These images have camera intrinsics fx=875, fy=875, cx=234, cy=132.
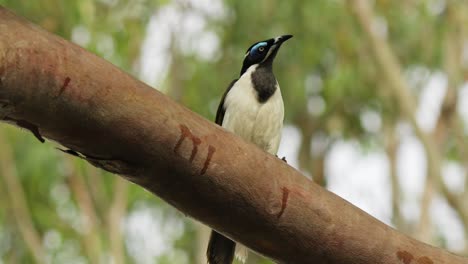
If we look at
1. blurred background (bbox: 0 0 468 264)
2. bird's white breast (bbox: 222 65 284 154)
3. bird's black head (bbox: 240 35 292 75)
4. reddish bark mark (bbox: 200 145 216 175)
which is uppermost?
blurred background (bbox: 0 0 468 264)

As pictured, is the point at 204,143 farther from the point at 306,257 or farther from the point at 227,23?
the point at 227,23

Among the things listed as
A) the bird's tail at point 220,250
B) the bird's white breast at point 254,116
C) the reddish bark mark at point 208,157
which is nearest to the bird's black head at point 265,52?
the bird's white breast at point 254,116

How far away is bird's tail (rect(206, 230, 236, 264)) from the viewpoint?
2371 millimetres

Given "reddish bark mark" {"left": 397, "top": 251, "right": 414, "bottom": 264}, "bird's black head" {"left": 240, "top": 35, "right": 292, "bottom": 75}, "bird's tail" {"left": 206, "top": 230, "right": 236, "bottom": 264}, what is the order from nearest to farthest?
"reddish bark mark" {"left": 397, "top": 251, "right": 414, "bottom": 264} < "bird's tail" {"left": 206, "top": 230, "right": 236, "bottom": 264} < "bird's black head" {"left": 240, "top": 35, "right": 292, "bottom": 75}

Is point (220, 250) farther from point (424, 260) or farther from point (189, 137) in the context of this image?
point (189, 137)

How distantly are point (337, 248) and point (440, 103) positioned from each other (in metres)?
4.52

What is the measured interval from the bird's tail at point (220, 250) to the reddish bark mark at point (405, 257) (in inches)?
24.9

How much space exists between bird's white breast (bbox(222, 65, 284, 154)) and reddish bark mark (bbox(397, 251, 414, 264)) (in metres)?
1.34

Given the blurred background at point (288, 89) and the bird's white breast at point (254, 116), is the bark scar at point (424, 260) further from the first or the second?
the blurred background at point (288, 89)

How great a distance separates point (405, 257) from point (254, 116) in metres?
1.39

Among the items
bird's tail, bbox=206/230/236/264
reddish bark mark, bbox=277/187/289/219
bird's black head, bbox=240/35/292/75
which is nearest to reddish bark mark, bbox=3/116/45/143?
reddish bark mark, bbox=277/187/289/219

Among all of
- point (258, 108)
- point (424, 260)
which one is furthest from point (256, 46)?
point (424, 260)

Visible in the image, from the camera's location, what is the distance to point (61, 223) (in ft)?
21.6

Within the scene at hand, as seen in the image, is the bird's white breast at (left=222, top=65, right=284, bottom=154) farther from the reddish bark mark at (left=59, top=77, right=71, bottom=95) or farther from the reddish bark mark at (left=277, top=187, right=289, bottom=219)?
the reddish bark mark at (left=59, top=77, right=71, bottom=95)
